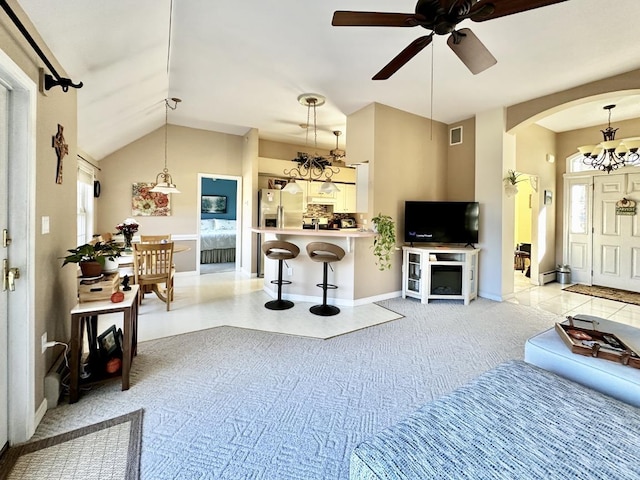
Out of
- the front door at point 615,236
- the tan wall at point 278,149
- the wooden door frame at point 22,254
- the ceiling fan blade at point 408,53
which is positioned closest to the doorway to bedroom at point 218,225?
the tan wall at point 278,149

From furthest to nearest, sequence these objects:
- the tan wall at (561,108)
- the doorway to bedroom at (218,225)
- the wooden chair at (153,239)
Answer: the doorway to bedroom at (218,225) < the wooden chair at (153,239) < the tan wall at (561,108)

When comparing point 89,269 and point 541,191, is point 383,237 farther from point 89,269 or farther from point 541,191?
point 541,191

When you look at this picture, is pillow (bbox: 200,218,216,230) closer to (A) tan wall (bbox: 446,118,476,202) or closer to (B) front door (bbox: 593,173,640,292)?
(A) tan wall (bbox: 446,118,476,202)

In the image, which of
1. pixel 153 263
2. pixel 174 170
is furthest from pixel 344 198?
pixel 153 263

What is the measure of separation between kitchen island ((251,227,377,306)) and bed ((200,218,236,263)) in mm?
3796

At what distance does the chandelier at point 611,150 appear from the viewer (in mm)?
4025

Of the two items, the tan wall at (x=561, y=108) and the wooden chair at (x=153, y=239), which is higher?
the tan wall at (x=561, y=108)

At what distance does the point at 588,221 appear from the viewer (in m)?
5.69

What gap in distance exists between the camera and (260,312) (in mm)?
3918

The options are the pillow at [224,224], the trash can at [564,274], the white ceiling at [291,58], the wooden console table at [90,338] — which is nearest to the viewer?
the wooden console table at [90,338]

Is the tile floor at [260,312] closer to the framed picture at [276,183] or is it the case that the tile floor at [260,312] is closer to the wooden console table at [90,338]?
the wooden console table at [90,338]

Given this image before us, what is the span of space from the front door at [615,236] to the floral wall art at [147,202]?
27.7 ft

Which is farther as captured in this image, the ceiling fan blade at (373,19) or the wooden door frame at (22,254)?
the ceiling fan blade at (373,19)

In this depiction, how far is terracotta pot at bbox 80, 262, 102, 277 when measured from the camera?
220 centimetres
